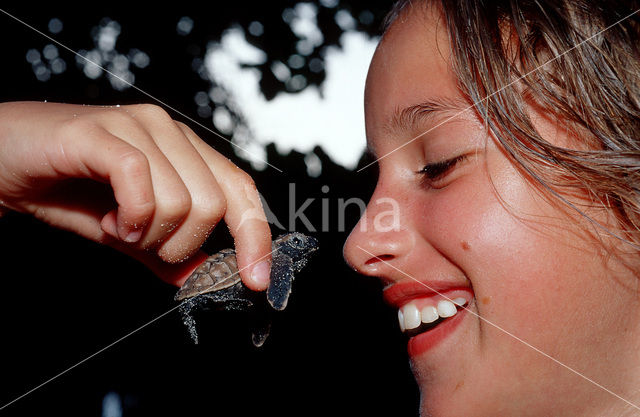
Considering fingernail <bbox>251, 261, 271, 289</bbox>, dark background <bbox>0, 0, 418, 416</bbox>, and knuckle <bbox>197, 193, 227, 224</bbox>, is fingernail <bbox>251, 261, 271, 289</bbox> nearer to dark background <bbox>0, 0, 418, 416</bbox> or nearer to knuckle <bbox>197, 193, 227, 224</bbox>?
knuckle <bbox>197, 193, 227, 224</bbox>

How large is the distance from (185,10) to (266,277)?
403cm

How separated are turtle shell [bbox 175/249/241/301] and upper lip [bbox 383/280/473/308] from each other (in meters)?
0.42

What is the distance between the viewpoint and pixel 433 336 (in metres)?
0.99

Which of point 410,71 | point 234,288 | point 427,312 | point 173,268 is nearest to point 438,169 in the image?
point 410,71

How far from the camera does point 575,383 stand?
0.81m

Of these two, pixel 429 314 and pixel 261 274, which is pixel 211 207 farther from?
Answer: pixel 429 314

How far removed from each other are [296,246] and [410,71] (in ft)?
2.25

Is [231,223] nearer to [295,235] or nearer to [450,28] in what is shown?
[295,235]

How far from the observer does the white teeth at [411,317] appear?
1.07 m

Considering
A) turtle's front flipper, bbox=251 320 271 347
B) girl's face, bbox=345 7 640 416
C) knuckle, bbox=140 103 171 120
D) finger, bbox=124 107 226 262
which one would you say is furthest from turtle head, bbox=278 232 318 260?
knuckle, bbox=140 103 171 120

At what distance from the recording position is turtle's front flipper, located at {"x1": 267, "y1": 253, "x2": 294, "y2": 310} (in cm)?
108

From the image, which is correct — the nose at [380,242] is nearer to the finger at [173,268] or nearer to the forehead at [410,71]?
the forehead at [410,71]

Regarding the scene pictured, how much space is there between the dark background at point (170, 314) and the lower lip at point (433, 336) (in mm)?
2388

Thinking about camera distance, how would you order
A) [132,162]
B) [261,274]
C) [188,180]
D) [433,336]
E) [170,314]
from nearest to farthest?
1. [132,162]
2. [188,180]
3. [261,274]
4. [433,336]
5. [170,314]
